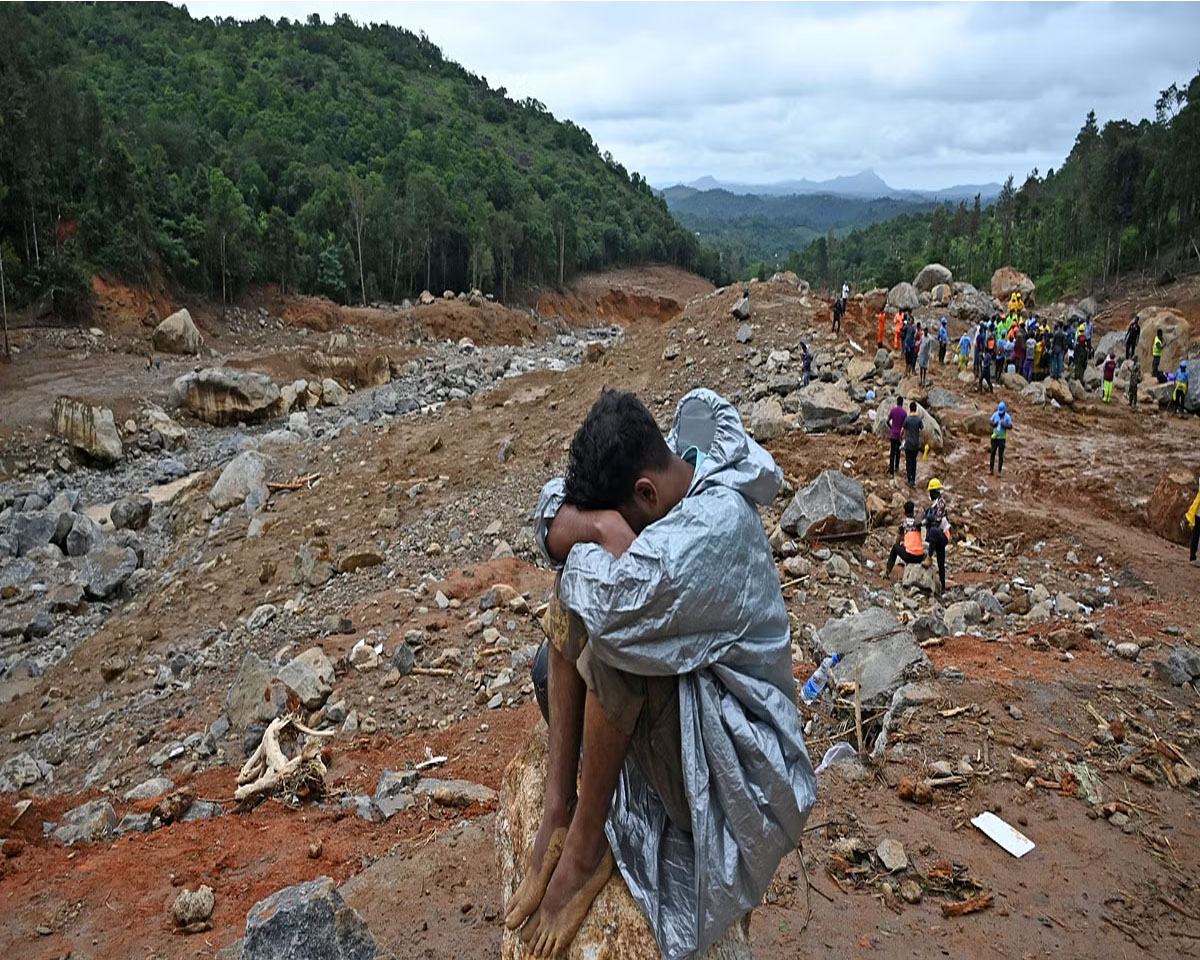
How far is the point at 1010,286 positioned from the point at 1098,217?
907 centimetres

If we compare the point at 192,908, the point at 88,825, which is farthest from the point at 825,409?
the point at 192,908

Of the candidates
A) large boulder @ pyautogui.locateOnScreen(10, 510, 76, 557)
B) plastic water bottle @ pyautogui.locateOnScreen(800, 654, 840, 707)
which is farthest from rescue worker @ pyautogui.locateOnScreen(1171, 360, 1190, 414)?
large boulder @ pyautogui.locateOnScreen(10, 510, 76, 557)

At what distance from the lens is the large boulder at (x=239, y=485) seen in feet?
38.4

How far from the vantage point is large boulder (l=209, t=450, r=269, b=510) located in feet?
38.4

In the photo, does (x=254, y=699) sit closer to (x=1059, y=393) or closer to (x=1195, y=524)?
(x=1195, y=524)

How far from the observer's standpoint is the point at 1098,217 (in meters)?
31.1

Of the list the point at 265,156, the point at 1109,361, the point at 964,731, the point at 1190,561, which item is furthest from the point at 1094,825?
the point at 265,156

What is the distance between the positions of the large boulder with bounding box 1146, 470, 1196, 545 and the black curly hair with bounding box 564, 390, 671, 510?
855cm

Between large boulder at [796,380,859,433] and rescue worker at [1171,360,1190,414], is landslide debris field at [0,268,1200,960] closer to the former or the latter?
large boulder at [796,380,859,433]

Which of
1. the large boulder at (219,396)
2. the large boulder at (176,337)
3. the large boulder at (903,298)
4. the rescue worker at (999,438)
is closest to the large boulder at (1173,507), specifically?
the rescue worker at (999,438)

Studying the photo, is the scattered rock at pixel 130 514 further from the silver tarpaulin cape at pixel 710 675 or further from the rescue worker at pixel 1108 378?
the rescue worker at pixel 1108 378

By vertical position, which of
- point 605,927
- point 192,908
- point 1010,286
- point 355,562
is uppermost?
point 1010,286

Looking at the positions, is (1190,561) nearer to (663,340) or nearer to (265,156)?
(663,340)

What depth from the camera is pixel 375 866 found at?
3441 millimetres
